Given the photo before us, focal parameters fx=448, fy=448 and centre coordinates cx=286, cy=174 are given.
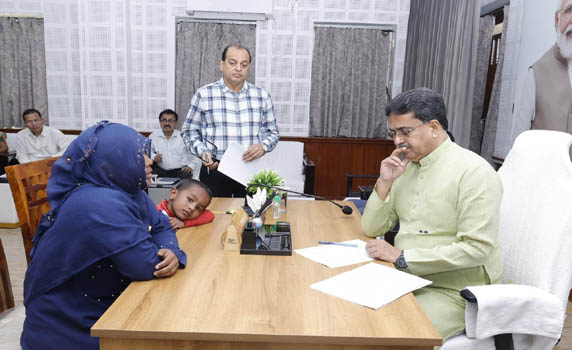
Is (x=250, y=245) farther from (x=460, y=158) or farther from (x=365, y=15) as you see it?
(x=365, y=15)

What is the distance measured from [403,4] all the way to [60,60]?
15.1ft

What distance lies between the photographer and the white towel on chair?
134 cm

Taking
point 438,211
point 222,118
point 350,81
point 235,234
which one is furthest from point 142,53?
point 438,211

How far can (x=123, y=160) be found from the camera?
1.32m

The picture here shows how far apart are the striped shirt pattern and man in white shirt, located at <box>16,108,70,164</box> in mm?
3277

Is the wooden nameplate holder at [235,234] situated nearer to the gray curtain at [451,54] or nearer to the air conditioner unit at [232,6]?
the gray curtain at [451,54]

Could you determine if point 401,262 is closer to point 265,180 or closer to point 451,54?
point 265,180

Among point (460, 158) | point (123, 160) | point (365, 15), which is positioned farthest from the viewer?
point (365, 15)

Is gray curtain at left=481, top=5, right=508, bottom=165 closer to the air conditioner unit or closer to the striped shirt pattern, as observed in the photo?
the striped shirt pattern

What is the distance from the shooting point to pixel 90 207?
1241mm

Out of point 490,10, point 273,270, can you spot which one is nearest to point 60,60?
point 490,10

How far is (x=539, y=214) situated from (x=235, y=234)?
1.07 meters

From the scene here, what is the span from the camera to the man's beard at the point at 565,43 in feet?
9.00

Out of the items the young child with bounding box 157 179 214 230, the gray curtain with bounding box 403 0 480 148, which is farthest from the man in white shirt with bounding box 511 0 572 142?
the young child with bounding box 157 179 214 230
